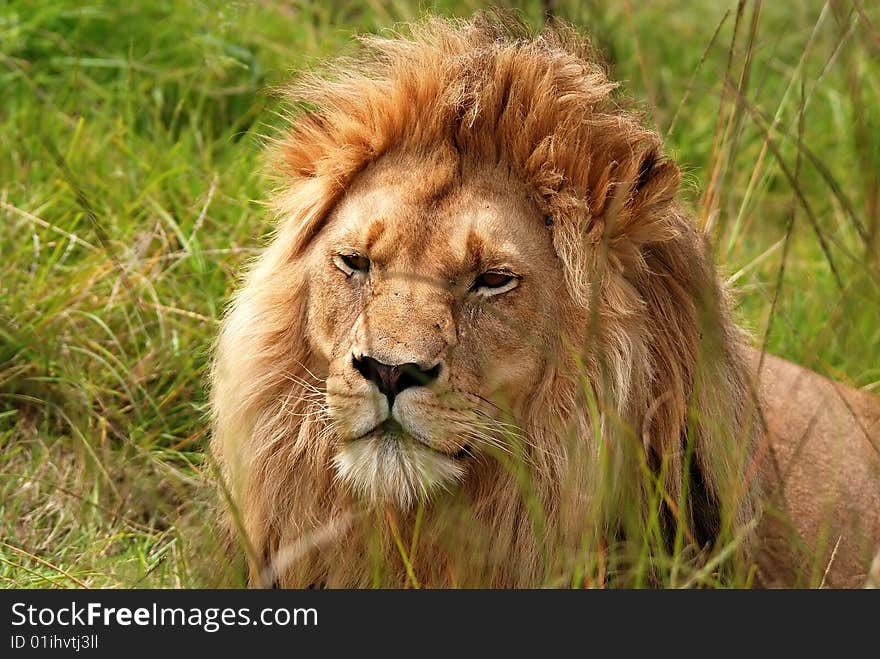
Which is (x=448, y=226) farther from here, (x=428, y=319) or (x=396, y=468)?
(x=396, y=468)

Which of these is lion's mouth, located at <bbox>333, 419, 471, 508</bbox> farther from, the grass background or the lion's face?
the grass background

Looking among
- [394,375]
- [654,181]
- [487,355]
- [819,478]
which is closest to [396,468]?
[394,375]

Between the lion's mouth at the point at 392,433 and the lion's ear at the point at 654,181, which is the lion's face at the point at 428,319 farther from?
the lion's ear at the point at 654,181

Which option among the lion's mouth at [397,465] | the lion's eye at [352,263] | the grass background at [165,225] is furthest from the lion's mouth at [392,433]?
the grass background at [165,225]

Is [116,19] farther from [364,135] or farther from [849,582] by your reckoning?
[849,582]

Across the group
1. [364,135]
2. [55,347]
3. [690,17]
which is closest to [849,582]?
[364,135]

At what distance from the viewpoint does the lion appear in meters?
2.72

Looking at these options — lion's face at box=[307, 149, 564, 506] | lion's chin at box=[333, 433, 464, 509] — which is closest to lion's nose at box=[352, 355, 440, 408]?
lion's face at box=[307, 149, 564, 506]

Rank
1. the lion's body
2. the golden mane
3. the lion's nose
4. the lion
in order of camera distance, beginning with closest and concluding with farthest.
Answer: the lion's nose → the lion → the golden mane → the lion's body

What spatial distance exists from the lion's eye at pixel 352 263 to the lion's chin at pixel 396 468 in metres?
0.40

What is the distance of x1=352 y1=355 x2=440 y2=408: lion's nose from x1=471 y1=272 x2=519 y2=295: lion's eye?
228 millimetres

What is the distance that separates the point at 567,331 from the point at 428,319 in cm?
35

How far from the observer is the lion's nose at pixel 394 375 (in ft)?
8.53

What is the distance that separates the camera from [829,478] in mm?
3611
